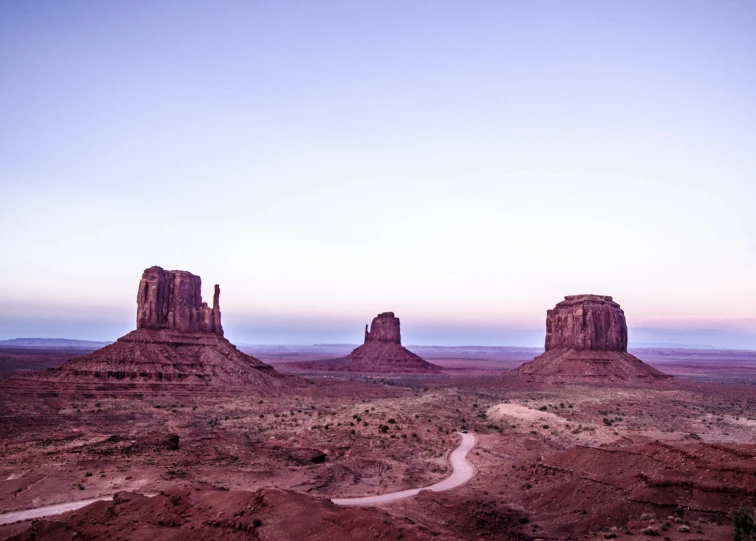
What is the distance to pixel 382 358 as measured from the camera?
155 metres

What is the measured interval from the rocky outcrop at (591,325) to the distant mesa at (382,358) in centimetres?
4970

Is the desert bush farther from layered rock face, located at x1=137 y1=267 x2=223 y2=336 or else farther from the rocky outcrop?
the rocky outcrop

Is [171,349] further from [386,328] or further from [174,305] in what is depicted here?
[386,328]

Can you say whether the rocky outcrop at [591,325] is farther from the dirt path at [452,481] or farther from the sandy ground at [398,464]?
the dirt path at [452,481]

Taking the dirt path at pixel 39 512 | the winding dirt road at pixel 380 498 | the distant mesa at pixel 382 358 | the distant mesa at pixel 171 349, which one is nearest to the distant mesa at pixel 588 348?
the distant mesa at pixel 382 358

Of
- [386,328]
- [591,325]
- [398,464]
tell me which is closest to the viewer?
[398,464]

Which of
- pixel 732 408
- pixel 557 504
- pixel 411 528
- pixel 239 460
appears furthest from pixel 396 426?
pixel 732 408

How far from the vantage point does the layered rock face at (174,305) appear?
82125mm

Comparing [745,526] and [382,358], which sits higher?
[745,526]

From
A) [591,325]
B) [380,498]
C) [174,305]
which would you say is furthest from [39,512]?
[591,325]

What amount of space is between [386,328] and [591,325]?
7672cm

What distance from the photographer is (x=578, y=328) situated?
101 m

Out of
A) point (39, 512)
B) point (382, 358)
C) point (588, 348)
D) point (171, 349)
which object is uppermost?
point (171, 349)

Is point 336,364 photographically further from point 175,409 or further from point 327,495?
point 327,495
